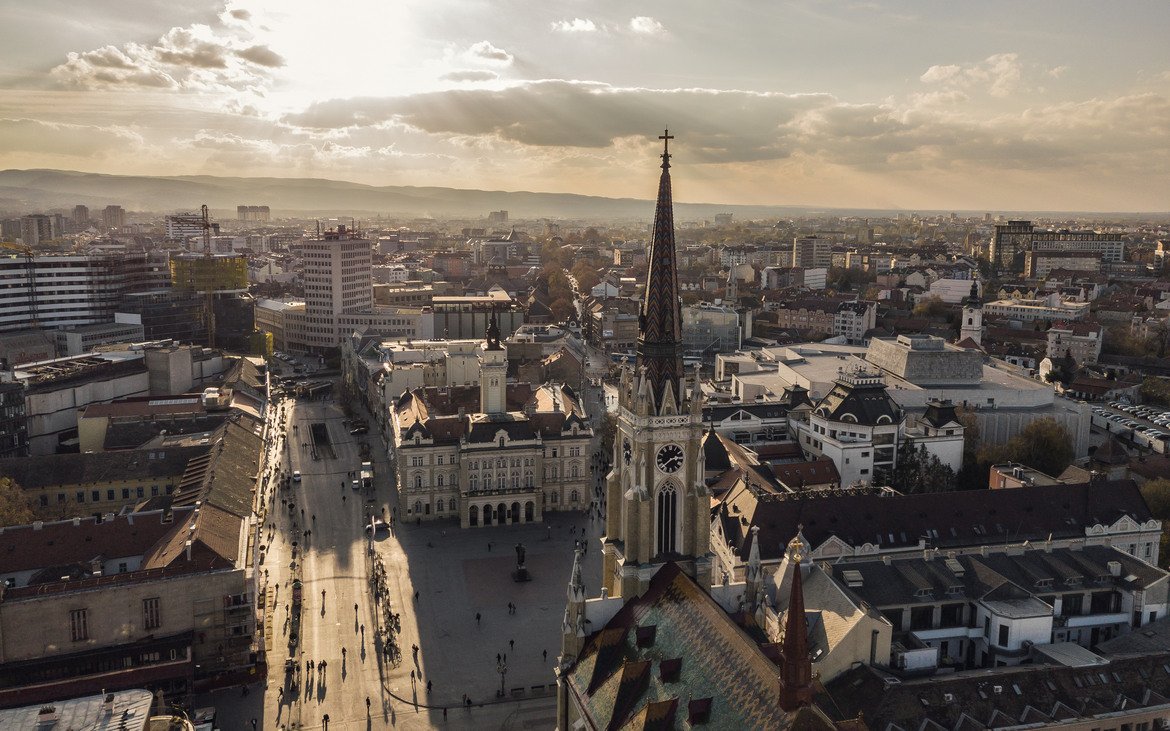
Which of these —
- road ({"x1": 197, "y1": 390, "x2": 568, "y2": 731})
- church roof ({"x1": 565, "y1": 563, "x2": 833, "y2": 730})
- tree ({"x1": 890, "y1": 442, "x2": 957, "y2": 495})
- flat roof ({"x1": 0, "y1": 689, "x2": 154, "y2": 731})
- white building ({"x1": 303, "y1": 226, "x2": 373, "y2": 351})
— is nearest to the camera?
church roof ({"x1": 565, "y1": 563, "x2": 833, "y2": 730})

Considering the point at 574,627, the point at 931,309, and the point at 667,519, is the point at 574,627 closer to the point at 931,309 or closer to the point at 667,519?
the point at 667,519

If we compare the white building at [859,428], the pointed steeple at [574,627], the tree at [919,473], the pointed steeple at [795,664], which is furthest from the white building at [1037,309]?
the pointed steeple at [795,664]

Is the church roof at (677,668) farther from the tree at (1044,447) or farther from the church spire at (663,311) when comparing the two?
the tree at (1044,447)

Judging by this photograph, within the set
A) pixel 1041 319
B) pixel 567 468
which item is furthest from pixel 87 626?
pixel 1041 319

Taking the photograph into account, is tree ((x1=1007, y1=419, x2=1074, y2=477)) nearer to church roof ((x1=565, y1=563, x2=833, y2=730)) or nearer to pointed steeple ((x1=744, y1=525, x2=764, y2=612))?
pointed steeple ((x1=744, y1=525, x2=764, y2=612))

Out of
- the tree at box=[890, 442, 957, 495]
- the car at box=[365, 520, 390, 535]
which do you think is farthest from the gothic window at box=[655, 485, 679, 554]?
the tree at box=[890, 442, 957, 495]

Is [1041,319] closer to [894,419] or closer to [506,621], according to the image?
[894,419]

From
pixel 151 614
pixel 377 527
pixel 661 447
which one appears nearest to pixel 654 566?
pixel 661 447
